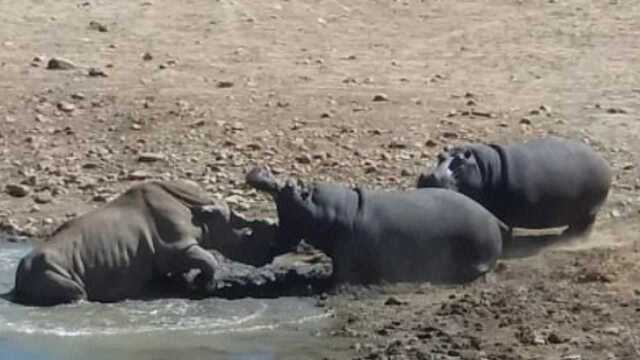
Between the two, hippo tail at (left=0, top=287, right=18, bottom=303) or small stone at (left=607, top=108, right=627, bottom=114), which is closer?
hippo tail at (left=0, top=287, right=18, bottom=303)

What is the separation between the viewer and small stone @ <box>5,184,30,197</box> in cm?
1423

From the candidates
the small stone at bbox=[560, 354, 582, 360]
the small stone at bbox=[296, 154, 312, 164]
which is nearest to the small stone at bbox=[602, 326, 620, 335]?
the small stone at bbox=[560, 354, 582, 360]

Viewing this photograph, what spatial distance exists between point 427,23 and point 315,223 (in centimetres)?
845

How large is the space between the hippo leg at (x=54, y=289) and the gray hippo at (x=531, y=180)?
88.2 inches

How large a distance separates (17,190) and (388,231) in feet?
11.0

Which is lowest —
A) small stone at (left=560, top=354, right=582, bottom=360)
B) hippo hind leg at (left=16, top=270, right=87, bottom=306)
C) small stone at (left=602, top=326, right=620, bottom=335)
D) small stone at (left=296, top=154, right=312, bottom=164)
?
small stone at (left=296, top=154, right=312, bottom=164)

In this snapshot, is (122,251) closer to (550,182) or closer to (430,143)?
(550,182)

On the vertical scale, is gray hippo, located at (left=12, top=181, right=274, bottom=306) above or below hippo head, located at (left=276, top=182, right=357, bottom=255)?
below

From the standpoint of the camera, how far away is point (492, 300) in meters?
11.6

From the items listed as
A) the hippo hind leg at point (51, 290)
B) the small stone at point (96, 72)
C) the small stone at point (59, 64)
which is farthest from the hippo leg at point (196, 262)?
the small stone at point (59, 64)

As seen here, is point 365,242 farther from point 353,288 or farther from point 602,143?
point 602,143

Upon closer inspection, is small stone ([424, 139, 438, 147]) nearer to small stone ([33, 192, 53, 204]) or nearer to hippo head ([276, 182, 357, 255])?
small stone ([33, 192, 53, 204])

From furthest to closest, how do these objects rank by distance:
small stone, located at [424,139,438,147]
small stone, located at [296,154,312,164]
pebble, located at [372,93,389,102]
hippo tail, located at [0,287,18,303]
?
pebble, located at [372,93,389,102]
small stone, located at [424,139,438,147]
small stone, located at [296,154,312,164]
hippo tail, located at [0,287,18,303]

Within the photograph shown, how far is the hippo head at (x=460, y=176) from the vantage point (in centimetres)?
1256
